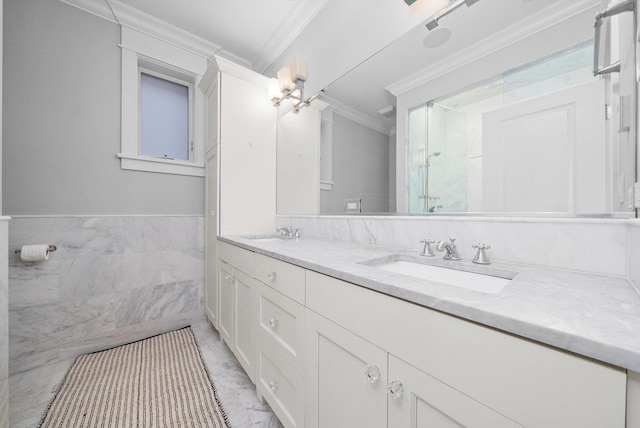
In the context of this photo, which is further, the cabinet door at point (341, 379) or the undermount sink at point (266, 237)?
the undermount sink at point (266, 237)

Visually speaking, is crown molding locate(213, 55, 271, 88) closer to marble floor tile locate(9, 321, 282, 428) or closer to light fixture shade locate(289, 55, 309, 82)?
light fixture shade locate(289, 55, 309, 82)

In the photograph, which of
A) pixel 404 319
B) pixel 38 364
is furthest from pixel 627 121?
pixel 38 364

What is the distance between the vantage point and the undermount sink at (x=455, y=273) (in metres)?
0.74

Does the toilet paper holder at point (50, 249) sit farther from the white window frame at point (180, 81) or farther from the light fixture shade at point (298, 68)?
the light fixture shade at point (298, 68)

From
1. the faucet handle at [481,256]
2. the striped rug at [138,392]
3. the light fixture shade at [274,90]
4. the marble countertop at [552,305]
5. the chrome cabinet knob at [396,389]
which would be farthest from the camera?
the light fixture shade at [274,90]

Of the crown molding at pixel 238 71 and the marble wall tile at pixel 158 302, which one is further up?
the crown molding at pixel 238 71

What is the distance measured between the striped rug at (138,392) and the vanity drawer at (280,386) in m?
0.28

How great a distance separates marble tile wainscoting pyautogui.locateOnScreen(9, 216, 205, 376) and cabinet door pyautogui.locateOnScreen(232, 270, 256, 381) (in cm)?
93

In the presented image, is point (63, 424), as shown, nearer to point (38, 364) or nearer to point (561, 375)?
point (38, 364)

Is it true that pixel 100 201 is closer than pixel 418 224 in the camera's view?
No

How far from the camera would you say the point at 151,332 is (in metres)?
1.97

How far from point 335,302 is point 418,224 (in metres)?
0.56

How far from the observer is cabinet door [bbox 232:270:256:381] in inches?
49.9

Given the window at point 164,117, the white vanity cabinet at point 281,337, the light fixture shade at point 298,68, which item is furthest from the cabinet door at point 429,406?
the window at point 164,117
